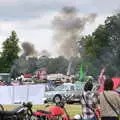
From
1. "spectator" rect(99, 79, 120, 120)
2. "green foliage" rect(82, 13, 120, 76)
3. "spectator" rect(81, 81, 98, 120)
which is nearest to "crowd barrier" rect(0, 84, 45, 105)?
"spectator" rect(81, 81, 98, 120)

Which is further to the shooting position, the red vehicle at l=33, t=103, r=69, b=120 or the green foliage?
the green foliage

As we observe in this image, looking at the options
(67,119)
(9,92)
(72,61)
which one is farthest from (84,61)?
(67,119)

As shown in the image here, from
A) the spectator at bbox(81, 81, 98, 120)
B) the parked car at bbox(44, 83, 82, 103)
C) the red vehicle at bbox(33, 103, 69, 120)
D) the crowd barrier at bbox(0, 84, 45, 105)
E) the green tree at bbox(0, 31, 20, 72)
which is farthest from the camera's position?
the green tree at bbox(0, 31, 20, 72)

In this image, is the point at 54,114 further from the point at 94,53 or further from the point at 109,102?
the point at 94,53

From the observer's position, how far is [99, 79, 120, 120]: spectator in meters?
11.9

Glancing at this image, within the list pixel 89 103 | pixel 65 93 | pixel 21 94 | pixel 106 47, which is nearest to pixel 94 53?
pixel 106 47

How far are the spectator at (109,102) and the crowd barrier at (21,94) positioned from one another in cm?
2057

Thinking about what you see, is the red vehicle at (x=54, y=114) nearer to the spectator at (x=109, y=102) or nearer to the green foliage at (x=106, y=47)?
the spectator at (x=109, y=102)

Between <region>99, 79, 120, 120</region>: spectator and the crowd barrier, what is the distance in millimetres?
20568

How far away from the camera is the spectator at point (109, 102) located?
11.9 meters

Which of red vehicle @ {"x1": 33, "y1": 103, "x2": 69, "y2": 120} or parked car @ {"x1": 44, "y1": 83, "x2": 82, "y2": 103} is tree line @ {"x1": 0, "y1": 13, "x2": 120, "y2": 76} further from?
red vehicle @ {"x1": 33, "y1": 103, "x2": 69, "y2": 120}

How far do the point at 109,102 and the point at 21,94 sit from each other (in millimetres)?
21159

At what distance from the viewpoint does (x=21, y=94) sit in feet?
108

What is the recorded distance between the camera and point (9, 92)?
33.2 m
